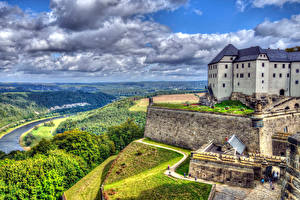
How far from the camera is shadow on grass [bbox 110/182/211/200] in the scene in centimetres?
2269

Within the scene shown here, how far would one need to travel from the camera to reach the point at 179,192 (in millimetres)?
23766

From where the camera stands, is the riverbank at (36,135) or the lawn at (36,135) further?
the lawn at (36,135)

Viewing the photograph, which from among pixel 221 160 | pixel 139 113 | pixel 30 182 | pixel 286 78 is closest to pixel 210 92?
pixel 286 78

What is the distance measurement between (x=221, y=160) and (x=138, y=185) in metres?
11.8

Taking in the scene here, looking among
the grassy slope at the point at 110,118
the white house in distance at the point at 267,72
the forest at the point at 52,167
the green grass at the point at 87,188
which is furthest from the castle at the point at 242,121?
the grassy slope at the point at 110,118

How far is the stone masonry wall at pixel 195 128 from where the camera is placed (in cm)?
3238

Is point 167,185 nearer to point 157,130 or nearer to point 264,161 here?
point 264,161

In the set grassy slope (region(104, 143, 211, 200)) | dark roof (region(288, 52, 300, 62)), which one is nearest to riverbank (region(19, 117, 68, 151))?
grassy slope (region(104, 143, 211, 200))

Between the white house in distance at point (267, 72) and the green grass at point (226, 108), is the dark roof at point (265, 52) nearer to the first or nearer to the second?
the white house in distance at point (267, 72)

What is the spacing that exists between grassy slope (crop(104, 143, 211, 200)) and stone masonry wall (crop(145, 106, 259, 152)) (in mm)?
4588

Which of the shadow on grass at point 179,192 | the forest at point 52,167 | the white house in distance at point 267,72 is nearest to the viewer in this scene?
the shadow on grass at point 179,192

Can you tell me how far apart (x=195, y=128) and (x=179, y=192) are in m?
17.3

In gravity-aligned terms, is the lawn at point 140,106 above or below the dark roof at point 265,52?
below

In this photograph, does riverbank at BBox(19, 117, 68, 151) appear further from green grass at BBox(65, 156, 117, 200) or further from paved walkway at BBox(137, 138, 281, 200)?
paved walkway at BBox(137, 138, 281, 200)
